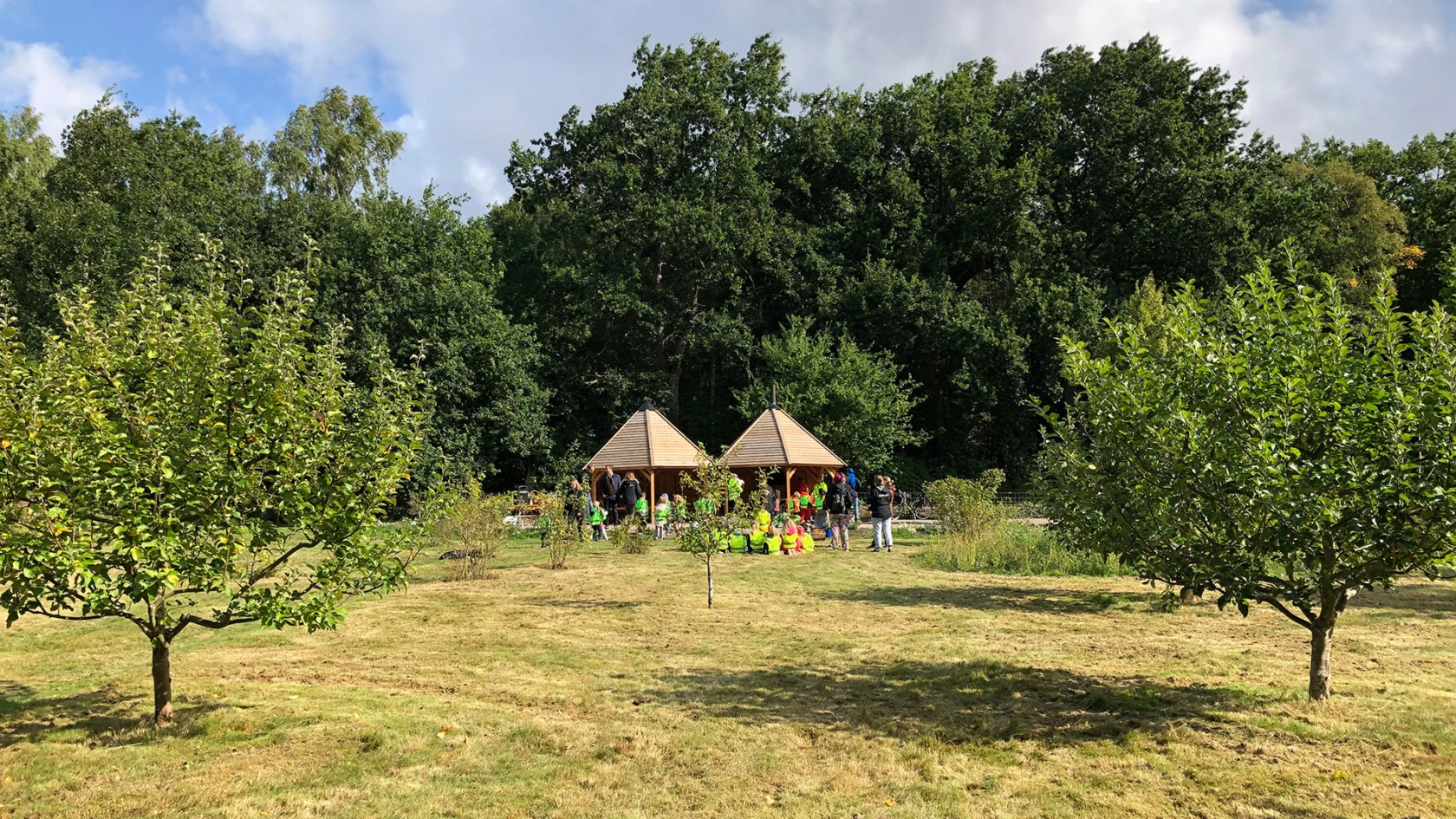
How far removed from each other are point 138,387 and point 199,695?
113 inches

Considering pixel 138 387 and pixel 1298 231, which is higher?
pixel 1298 231

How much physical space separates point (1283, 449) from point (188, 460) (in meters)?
7.59

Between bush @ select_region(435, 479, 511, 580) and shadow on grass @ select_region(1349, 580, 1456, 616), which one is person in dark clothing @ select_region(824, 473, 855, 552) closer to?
bush @ select_region(435, 479, 511, 580)

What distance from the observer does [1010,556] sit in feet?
57.4

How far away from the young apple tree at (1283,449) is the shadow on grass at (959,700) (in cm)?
103

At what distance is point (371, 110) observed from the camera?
136 ft

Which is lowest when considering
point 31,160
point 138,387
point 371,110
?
point 138,387

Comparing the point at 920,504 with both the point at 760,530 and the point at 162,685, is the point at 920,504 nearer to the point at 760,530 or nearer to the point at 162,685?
the point at 760,530

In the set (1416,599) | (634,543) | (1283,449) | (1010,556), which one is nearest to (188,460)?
(1283,449)

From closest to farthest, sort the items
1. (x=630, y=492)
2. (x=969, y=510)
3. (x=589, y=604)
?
(x=589, y=604), (x=969, y=510), (x=630, y=492)

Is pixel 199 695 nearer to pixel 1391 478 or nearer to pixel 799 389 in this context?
pixel 1391 478

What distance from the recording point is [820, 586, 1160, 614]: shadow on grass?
12711mm

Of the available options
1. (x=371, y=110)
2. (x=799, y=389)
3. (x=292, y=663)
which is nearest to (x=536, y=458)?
(x=799, y=389)

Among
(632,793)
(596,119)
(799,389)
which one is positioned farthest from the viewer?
(596,119)
